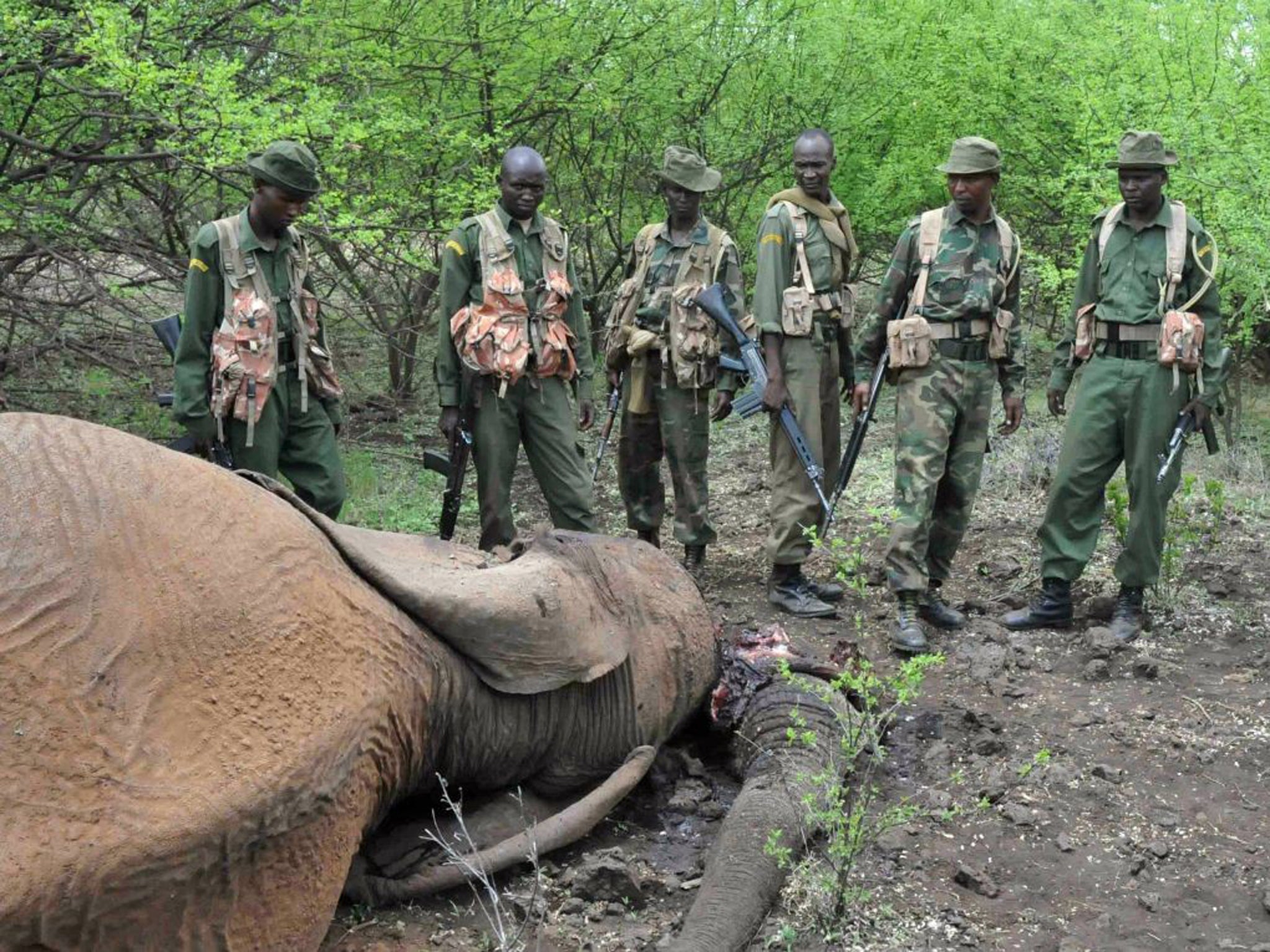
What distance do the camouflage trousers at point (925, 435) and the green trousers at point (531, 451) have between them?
1508mm

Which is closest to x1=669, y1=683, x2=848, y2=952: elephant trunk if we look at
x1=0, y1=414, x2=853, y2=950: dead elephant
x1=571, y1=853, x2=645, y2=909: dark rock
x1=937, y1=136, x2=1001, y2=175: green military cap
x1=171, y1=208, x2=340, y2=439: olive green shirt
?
x1=0, y1=414, x2=853, y2=950: dead elephant

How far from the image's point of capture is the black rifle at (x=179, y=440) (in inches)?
205

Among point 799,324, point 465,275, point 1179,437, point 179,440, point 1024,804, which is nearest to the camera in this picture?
point 1024,804

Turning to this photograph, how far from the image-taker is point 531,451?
6230mm

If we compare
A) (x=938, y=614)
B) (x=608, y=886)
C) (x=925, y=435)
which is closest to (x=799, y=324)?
(x=925, y=435)

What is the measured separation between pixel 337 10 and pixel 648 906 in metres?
6.46

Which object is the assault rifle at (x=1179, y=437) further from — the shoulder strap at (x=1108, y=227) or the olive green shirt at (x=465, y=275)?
the olive green shirt at (x=465, y=275)

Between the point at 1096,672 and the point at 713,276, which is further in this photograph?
the point at 713,276

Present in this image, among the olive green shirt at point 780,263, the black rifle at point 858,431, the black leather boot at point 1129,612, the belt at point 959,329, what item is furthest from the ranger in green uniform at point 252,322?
the black leather boot at point 1129,612

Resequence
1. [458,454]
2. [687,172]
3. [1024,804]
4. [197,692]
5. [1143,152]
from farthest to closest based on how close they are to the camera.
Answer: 1. [687,172]
2. [458,454]
3. [1143,152]
4. [1024,804]
5. [197,692]

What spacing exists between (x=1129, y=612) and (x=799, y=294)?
2203 mm

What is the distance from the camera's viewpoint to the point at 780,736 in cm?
436

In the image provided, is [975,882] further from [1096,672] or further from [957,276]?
[957,276]

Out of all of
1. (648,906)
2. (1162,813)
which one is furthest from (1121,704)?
(648,906)
